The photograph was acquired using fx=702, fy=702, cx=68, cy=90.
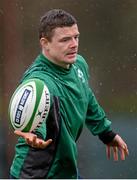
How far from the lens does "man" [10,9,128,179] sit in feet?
10.3

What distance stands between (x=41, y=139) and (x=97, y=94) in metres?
1.75

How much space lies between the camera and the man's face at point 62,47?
126 inches

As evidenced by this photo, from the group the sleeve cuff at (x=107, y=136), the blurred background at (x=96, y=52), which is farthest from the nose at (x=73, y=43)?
the blurred background at (x=96, y=52)

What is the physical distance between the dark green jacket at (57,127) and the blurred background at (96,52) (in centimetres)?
131

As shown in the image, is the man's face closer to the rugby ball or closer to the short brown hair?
the short brown hair

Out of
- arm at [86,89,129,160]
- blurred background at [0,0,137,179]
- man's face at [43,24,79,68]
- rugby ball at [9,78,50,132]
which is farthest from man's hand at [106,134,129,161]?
blurred background at [0,0,137,179]

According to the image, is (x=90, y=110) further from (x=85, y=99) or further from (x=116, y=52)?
(x=116, y=52)

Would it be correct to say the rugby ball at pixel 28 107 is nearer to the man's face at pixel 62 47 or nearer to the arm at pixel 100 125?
the man's face at pixel 62 47

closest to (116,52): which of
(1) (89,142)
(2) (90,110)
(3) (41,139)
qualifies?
(1) (89,142)

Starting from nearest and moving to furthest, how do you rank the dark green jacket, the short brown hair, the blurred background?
the dark green jacket < the short brown hair < the blurred background

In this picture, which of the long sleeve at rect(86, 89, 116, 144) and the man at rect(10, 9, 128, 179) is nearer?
the man at rect(10, 9, 128, 179)

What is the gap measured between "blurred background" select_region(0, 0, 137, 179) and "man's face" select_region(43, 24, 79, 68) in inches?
53.8

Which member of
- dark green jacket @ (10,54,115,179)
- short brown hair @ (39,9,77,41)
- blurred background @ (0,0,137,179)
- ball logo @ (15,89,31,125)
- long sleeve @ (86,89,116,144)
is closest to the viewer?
ball logo @ (15,89,31,125)

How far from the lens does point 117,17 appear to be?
4.57 m
